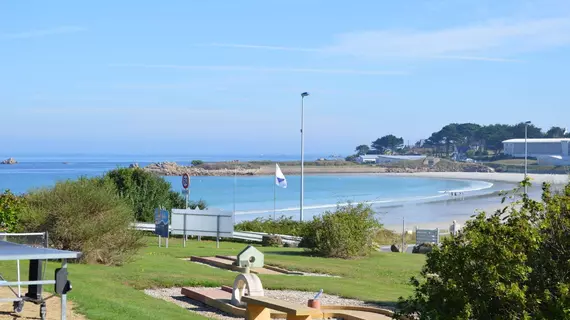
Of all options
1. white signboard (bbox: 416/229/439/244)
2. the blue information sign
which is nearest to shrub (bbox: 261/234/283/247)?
the blue information sign

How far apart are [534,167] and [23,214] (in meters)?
153

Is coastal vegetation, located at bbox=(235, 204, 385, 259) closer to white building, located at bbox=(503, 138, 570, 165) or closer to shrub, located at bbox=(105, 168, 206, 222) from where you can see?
shrub, located at bbox=(105, 168, 206, 222)

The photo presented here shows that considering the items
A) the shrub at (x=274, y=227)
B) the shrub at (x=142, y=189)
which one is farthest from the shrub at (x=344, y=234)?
the shrub at (x=142, y=189)

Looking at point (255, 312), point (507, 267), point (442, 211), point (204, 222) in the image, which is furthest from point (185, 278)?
point (442, 211)

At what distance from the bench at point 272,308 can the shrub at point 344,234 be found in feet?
36.4

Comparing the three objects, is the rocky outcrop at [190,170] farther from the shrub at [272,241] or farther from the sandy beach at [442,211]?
the shrub at [272,241]

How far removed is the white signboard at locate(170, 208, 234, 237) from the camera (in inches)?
1144

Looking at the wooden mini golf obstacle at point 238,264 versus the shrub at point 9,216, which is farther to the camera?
the shrub at point 9,216

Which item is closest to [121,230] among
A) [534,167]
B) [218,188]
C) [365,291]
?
[365,291]

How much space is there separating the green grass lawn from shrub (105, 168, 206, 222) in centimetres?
1219

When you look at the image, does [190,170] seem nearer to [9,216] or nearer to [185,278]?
[9,216]

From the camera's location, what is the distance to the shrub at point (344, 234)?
82.3 ft

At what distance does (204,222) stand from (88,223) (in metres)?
10.8

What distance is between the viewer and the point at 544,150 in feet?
595
